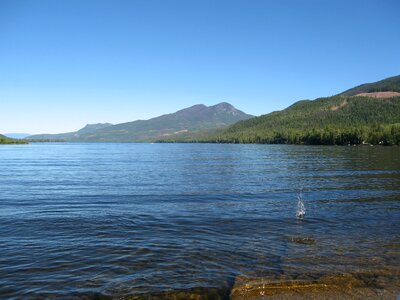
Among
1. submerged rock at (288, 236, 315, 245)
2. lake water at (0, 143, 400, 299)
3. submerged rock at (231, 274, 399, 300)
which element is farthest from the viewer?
submerged rock at (288, 236, 315, 245)

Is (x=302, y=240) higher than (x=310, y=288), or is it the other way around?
(x=310, y=288)

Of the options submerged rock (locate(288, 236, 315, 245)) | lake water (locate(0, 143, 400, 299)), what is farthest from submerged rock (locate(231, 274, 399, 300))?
submerged rock (locate(288, 236, 315, 245))

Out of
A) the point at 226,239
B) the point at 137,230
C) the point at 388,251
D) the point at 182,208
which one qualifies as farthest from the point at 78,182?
the point at 388,251

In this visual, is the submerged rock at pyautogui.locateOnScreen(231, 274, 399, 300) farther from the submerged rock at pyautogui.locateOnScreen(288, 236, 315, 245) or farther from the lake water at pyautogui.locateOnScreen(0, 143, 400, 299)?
the submerged rock at pyautogui.locateOnScreen(288, 236, 315, 245)

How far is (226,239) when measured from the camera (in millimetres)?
18031

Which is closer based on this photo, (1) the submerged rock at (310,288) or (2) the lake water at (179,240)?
(1) the submerged rock at (310,288)

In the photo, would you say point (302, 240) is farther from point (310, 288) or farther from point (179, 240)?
point (179, 240)

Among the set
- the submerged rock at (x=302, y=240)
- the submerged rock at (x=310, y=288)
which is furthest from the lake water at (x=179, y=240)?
the submerged rock at (x=310, y=288)

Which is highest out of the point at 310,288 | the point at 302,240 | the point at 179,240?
the point at 179,240

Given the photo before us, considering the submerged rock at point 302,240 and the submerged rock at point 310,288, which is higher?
the submerged rock at point 310,288

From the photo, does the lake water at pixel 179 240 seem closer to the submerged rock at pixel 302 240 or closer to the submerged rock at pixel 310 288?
the submerged rock at pixel 302 240

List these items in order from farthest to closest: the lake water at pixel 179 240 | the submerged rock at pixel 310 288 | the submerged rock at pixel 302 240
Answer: the submerged rock at pixel 302 240, the lake water at pixel 179 240, the submerged rock at pixel 310 288

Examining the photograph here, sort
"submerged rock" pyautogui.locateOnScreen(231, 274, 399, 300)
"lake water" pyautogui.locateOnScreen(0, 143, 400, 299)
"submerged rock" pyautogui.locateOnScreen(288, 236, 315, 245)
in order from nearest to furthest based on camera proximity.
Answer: "submerged rock" pyautogui.locateOnScreen(231, 274, 399, 300) → "lake water" pyautogui.locateOnScreen(0, 143, 400, 299) → "submerged rock" pyautogui.locateOnScreen(288, 236, 315, 245)

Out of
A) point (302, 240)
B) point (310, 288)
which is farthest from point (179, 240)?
point (310, 288)
